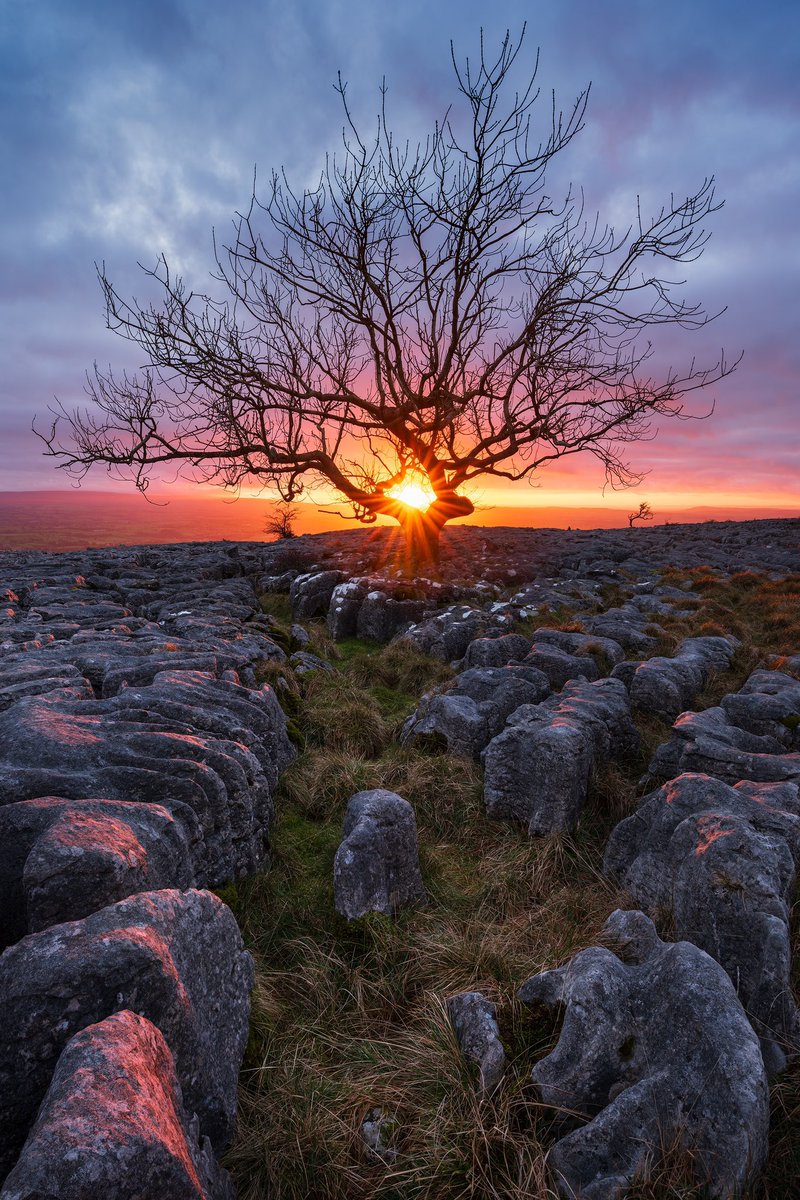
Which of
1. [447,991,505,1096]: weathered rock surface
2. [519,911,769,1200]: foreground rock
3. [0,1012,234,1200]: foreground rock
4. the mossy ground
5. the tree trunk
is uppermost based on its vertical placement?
the tree trunk

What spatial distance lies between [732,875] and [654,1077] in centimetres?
145

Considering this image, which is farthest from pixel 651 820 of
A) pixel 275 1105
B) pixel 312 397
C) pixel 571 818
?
pixel 312 397

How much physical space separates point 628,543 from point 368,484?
13.4 metres

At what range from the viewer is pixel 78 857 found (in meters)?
3.08

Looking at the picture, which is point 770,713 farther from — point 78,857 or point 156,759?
point 78,857

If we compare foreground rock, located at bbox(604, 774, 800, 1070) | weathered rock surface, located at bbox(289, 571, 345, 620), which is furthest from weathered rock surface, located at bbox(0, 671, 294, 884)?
weathered rock surface, located at bbox(289, 571, 345, 620)

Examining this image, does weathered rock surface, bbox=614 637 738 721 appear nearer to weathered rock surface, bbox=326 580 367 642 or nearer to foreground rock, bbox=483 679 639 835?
foreground rock, bbox=483 679 639 835

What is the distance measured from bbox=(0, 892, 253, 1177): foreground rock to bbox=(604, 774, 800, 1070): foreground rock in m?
3.06

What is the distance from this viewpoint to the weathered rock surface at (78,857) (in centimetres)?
302

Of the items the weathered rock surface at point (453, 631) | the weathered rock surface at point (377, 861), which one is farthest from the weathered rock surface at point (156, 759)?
the weathered rock surface at point (453, 631)

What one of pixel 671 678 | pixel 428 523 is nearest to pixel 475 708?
pixel 671 678

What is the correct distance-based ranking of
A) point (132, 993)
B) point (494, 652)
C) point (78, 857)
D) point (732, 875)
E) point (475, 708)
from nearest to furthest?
point (132, 993), point (78, 857), point (732, 875), point (475, 708), point (494, 652)

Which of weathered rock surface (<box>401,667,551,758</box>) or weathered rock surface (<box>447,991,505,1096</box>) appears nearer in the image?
weathered rock surface (<box>447,991,505,1096</box>)

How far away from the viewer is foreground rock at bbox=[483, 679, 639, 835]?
600 centimetres
